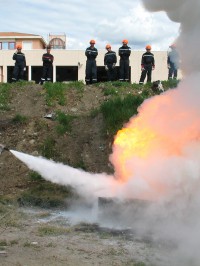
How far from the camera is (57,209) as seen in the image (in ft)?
41.3

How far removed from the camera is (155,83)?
1839 centimetres

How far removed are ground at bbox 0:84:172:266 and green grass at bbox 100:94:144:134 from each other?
0.35m

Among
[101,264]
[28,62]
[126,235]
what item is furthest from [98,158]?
[28,62]

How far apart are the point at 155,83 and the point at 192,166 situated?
909 cm

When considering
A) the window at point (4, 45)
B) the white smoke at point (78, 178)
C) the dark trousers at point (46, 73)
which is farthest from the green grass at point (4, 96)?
the window at point (4, 45)

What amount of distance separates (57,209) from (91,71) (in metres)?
9.03

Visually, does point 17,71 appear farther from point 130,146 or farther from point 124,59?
point 130,146

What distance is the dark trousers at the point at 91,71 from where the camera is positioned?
20062 mm

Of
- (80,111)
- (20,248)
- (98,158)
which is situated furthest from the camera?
(80,111)

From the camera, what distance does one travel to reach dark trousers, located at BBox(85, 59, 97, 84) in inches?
790

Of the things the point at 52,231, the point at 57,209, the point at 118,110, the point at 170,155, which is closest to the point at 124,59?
the point at 118,110

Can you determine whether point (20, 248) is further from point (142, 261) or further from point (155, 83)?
point (155, 83)

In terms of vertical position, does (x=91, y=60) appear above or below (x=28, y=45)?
below

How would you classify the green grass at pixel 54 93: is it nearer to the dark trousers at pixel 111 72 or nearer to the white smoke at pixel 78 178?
the dark trousers at pixel 111 72
